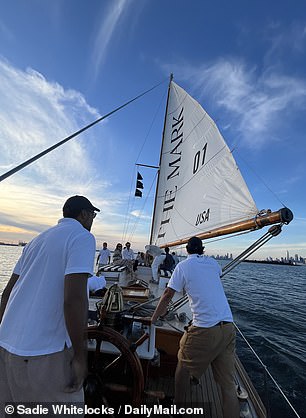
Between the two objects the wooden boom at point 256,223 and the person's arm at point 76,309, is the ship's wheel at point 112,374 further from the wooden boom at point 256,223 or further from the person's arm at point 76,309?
the wooden boom at point 256,223

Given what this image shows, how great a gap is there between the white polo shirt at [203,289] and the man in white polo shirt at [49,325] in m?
1.30

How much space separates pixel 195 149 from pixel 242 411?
584cm

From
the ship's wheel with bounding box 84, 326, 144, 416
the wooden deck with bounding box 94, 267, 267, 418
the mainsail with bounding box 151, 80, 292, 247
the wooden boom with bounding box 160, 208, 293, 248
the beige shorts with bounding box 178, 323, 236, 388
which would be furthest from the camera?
the mainsail with bounding box 151, 80, 292, 247

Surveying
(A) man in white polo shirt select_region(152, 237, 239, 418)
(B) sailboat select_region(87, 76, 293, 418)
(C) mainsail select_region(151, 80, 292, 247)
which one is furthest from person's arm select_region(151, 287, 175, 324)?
(C) mainsail select_region(151, 80, 292, 247)

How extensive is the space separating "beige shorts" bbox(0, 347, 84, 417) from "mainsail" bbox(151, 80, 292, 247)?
296 cm

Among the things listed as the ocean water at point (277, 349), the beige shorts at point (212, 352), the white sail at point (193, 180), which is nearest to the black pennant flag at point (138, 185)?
the white sail at point (193, 180)

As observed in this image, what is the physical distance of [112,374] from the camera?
7.29ft

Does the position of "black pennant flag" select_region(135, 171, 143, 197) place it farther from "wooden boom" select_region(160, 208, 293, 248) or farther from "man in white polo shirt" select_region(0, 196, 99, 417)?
"man in white polo shirt" select_region(0, 196, 99, 417)

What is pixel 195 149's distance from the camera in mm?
6887

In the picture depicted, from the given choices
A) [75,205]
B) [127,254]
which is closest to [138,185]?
[127,254]

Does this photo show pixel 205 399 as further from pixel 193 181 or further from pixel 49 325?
pixel 193 181

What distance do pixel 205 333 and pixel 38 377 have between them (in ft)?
5.05

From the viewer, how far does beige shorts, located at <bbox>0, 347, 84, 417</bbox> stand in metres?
1.20

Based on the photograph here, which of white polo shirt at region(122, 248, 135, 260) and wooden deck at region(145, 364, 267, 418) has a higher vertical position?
white polo shirt at region(122, 248, 135, 260)
